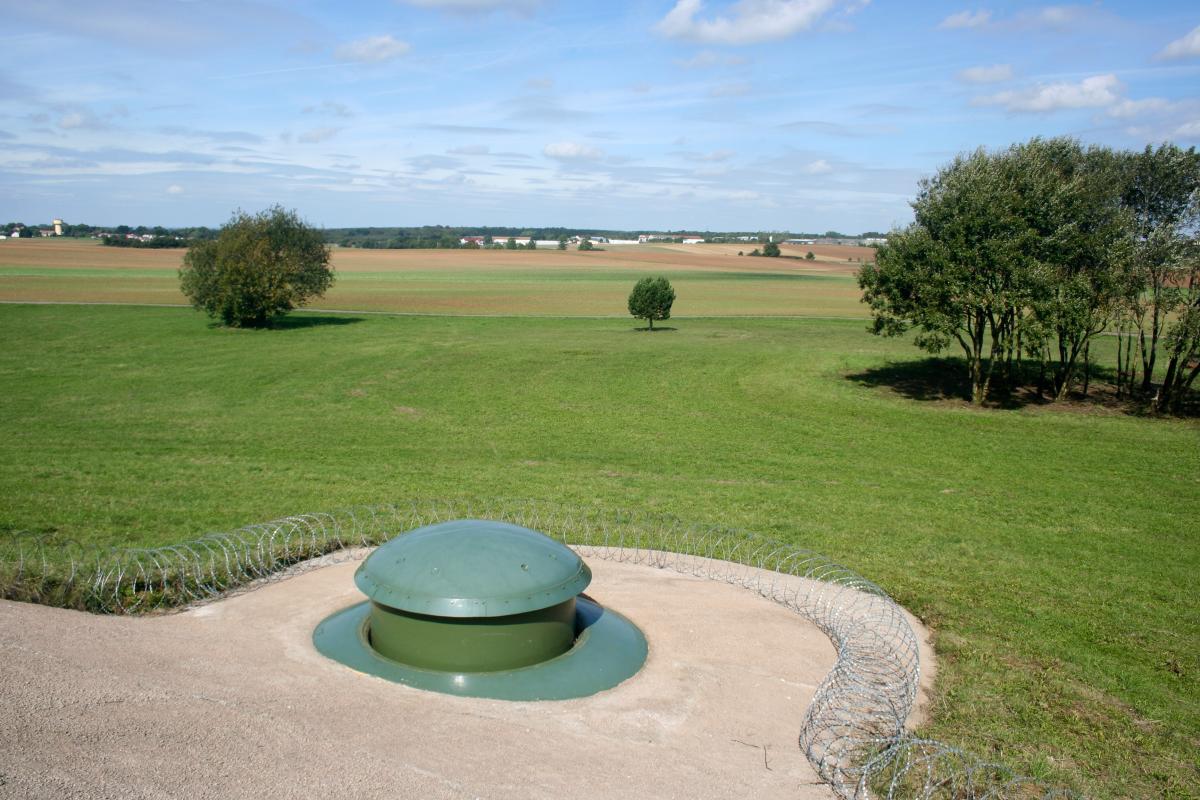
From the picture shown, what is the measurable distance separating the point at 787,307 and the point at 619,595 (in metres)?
65.4

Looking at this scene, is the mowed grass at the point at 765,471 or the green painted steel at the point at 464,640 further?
the mowed grass at the point at 765,471

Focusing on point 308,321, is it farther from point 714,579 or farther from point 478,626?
point 478,626

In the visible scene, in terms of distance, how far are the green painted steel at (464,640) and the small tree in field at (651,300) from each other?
46.6 meters

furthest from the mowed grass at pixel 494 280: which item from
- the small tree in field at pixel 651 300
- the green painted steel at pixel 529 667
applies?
the green painted steel at pixel 529 667

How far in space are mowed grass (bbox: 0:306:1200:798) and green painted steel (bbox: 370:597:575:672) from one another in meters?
4.72

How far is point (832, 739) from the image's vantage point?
885cm

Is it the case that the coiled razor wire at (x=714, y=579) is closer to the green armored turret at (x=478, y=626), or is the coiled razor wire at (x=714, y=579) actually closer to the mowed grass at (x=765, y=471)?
the mowed grass at (x=765, y=471)

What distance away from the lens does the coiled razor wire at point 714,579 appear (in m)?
8.41

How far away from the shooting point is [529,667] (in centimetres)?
1001

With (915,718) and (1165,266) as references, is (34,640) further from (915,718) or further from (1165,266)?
(1165,266)

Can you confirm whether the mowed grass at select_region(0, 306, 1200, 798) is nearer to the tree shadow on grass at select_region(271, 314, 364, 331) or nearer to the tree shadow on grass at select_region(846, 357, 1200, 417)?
the tree shadow on grass at select_region(846, 357, 1200, 417)

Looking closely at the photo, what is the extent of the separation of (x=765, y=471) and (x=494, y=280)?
7996 cm

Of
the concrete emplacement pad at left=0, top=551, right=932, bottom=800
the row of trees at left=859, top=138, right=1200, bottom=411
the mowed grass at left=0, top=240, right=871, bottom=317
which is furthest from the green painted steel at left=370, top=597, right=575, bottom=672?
the mowed grass at left=0, top=240, right=871, bottom=317

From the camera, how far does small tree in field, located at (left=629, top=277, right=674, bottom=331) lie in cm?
5575
